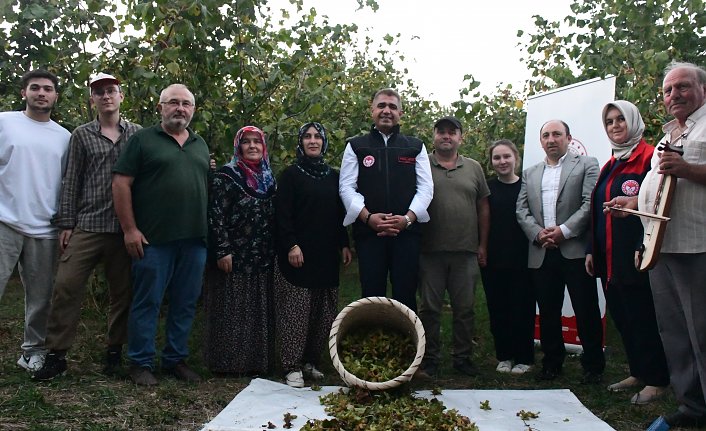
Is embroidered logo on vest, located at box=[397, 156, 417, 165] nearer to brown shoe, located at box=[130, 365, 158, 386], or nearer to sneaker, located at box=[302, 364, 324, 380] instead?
sneaker, located at box=[302, 364, 324, 380]

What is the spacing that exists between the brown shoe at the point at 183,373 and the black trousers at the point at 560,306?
2428 mm

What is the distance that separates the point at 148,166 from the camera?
423cm

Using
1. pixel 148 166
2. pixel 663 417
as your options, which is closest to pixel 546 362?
pixel 663 417

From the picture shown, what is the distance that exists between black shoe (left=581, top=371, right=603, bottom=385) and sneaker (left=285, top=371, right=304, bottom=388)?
6.30 feet

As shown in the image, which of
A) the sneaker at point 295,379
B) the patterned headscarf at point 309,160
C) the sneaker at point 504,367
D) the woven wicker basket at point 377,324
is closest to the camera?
the woven wicker basket at point 377,324

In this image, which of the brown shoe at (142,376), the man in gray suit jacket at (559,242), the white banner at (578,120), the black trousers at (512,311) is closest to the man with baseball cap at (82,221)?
the brown shoe at (142,376)

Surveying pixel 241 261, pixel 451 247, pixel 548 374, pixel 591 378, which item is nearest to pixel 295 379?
pixel 241 261

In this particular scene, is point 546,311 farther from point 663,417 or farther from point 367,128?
point 367,128

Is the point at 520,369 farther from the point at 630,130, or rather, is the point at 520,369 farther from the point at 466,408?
the point at 630,130

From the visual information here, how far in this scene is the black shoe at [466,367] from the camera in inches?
191

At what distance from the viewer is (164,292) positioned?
14.5ft

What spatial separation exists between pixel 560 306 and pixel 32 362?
3.60 metres

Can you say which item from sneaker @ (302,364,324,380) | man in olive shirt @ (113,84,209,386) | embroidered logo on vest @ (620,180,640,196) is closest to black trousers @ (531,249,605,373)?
embroidered logo on vest @ (620,180,640,196)

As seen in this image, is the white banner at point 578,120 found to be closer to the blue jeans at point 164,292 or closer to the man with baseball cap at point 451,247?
the man with baseball cap at point 451,247
